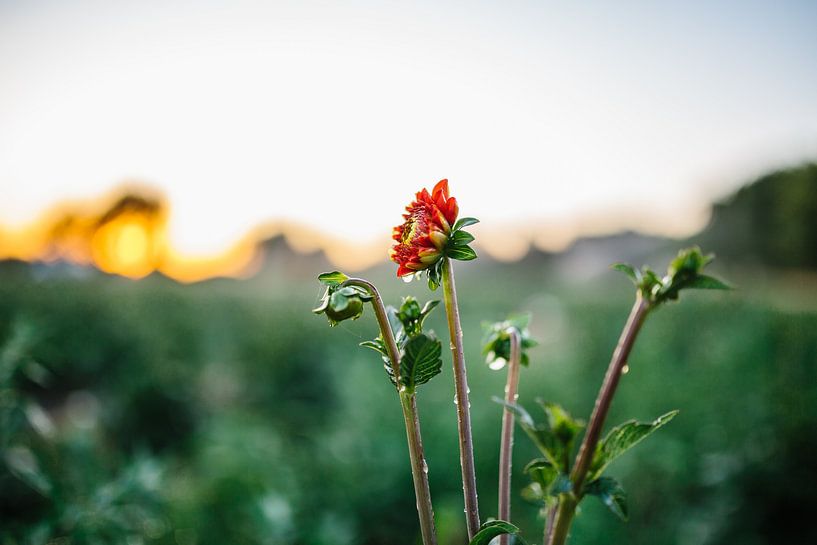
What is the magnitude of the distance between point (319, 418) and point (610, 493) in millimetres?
3916

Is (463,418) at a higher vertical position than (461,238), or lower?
lower

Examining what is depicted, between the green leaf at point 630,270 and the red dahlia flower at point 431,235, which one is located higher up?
the red dahlia flower at point 431,235

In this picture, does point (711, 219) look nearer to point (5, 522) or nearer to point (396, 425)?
point (396, 425)

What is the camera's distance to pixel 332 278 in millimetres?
384

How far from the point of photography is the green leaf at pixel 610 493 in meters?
0.39

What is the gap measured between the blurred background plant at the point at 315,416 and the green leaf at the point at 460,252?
1.11 feet

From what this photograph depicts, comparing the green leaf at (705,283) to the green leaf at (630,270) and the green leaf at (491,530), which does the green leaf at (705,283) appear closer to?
the green leaf at (630,270)

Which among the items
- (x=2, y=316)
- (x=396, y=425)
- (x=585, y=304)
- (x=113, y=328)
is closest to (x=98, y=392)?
(x=113, y=328)

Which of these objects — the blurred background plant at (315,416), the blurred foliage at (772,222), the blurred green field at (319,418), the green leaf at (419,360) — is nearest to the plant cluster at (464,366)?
the green leaf at (419,360)

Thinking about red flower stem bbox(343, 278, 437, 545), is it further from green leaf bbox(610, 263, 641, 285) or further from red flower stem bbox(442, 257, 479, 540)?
green leaf bbox(610, 263, 641, 285)

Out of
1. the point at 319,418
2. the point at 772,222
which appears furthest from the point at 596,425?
the point at 772,222

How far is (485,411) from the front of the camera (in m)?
2.64

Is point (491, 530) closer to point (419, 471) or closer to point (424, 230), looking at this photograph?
point (419, 471)

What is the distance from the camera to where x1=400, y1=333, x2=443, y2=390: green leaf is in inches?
13.3
